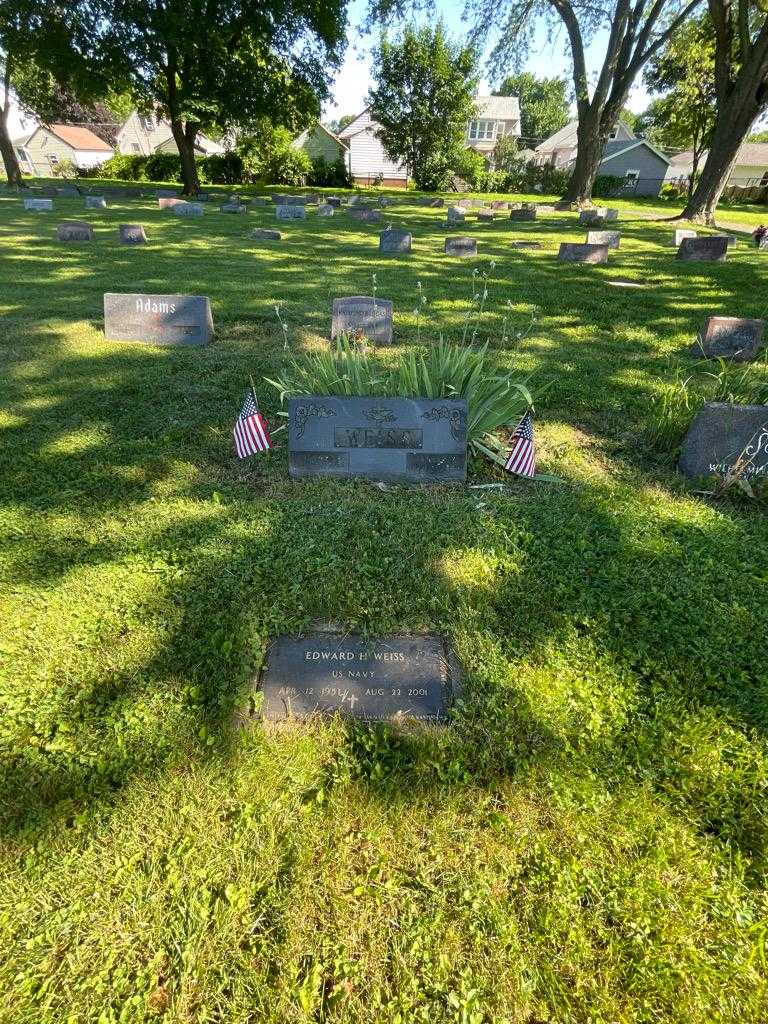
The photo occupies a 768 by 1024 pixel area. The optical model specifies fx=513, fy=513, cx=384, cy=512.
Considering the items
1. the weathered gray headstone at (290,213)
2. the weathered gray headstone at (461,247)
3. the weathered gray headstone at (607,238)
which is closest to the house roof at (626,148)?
the weathered gray headstone at (290,213)

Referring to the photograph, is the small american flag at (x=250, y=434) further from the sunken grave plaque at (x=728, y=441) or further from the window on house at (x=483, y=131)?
the window on house at (x=483, y=131)

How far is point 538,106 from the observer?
72.8 metres

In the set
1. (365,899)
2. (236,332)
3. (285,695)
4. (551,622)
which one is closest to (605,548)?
(551,622)

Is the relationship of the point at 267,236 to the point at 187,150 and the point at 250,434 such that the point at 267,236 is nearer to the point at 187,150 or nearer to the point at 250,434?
the point at 250,434

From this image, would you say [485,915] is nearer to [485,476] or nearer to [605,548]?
[605,548]

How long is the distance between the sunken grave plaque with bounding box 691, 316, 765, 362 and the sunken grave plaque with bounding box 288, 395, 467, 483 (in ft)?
13.8

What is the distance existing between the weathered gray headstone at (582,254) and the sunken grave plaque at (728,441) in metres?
9.96

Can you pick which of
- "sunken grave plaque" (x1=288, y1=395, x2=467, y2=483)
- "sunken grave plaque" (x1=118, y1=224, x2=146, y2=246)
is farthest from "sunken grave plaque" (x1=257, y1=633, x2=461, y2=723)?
"sunken grave plaque" (x1=118, y1=224, x2=146, y2=246)

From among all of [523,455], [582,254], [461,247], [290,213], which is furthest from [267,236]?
[523,455]

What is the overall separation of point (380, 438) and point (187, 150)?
1177 inches

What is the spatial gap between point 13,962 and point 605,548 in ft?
10.2

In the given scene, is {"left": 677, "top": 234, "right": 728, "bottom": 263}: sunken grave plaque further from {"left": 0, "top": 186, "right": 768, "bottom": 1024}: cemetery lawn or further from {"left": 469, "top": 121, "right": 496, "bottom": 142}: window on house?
{"left": 469, "top": 121, "right": 496, "bottom": 142}: window on house

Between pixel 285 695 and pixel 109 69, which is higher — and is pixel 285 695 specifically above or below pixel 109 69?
below

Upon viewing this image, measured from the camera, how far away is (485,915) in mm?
1581
